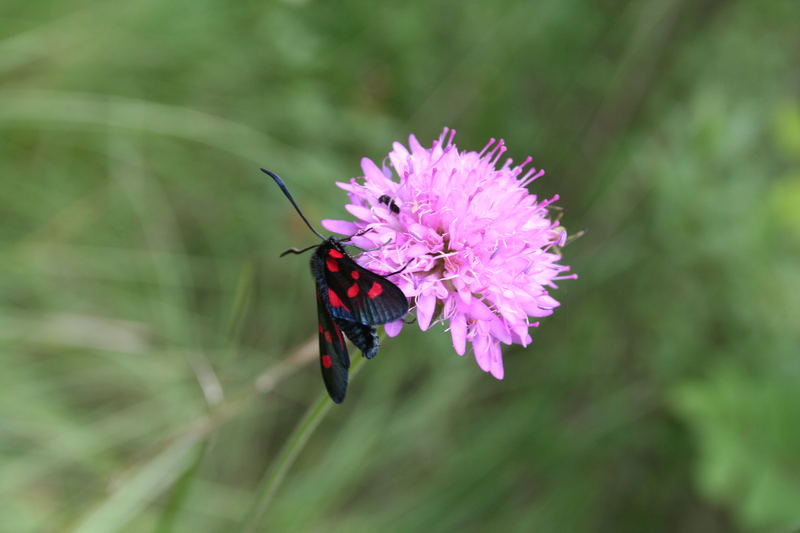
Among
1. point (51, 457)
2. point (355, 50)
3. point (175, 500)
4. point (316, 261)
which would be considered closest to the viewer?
point (316, 261)

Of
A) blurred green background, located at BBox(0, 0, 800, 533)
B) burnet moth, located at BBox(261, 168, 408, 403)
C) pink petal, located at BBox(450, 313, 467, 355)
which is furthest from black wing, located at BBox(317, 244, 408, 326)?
blurred green background, located at BBox(0, 0, 800, 533)

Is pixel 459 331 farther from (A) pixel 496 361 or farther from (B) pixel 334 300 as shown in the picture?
(B) pixel 334 300

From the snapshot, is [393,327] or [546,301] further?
[546,301]

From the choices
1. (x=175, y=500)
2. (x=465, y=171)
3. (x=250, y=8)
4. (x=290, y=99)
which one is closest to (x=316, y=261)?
(x=465, y=171)

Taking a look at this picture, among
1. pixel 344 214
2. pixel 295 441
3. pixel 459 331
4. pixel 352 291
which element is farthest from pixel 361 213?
pixel 344 214

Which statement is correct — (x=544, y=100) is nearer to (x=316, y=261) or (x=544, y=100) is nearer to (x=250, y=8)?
(x=250, y=8)
